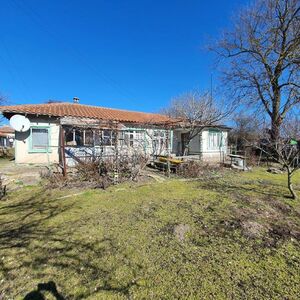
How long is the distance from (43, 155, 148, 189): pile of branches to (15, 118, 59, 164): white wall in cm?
425

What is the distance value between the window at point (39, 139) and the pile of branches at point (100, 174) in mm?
4588

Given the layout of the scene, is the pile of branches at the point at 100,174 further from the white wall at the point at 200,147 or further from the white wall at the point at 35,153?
the white wall at the point at 200,147

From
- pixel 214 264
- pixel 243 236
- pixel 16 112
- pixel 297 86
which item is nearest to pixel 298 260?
pixel 243 236

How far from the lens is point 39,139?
520 inches

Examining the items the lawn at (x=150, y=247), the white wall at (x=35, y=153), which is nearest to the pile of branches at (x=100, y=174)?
the lawn at (x=150, y=247)

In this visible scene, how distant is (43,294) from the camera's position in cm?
268

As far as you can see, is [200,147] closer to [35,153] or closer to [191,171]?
[191,171]

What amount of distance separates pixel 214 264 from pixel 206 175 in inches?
303

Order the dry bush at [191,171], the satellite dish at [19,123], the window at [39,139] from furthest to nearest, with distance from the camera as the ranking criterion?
1. the window at [39,139]
2. the satellite dish at [19,123]
3. the dry bush at [191,171]

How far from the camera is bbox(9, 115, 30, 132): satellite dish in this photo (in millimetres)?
11594

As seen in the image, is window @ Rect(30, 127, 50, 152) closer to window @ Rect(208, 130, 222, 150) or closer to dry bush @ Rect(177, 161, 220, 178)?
dry bush @ Rect(177, 161, 220, 178)

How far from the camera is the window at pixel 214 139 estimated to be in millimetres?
20094

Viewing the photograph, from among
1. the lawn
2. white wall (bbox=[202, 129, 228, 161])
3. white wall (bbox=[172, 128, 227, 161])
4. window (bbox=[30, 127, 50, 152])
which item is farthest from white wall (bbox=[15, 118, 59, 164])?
white wall (bbox=[202, 129, 228, 161])

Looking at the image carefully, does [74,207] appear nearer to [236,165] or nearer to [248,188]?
[248,188]
